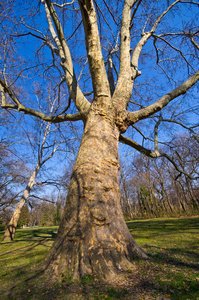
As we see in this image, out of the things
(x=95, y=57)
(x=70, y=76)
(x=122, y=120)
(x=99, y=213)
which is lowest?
(x=99, y=213)

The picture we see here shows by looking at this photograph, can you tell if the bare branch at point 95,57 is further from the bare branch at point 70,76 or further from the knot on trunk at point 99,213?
the knot on trunk at point 99,213

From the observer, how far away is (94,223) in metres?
1.79

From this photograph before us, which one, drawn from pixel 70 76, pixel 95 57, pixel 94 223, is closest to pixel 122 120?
pixel 95 57

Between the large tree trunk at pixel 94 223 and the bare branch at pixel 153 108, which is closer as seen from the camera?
the large tree trunk at pixel 94 223

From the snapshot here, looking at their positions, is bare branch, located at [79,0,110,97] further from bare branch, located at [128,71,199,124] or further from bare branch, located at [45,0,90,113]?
bare branch, located at [128,71,199,124]

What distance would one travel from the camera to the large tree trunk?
5.38ft

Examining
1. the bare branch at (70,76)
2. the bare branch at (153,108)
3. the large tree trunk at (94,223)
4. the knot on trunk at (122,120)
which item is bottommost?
the large tree trunk at (94,223)

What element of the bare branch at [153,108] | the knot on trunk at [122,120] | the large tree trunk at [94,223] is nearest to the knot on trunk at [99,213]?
the large tree trunk at [94,223]

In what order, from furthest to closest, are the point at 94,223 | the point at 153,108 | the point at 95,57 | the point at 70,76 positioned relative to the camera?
the point at 70,76 < the point at 153,108 < the point at 95,57 < the point at 94,223

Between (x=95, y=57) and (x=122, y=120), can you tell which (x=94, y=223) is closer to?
(x=122, y=120)

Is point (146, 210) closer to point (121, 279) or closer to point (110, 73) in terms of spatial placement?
point (110, 73)

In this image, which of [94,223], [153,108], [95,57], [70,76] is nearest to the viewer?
[94,223]

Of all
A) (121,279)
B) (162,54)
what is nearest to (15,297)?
(121,279)

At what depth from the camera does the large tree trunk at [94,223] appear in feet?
5.38
